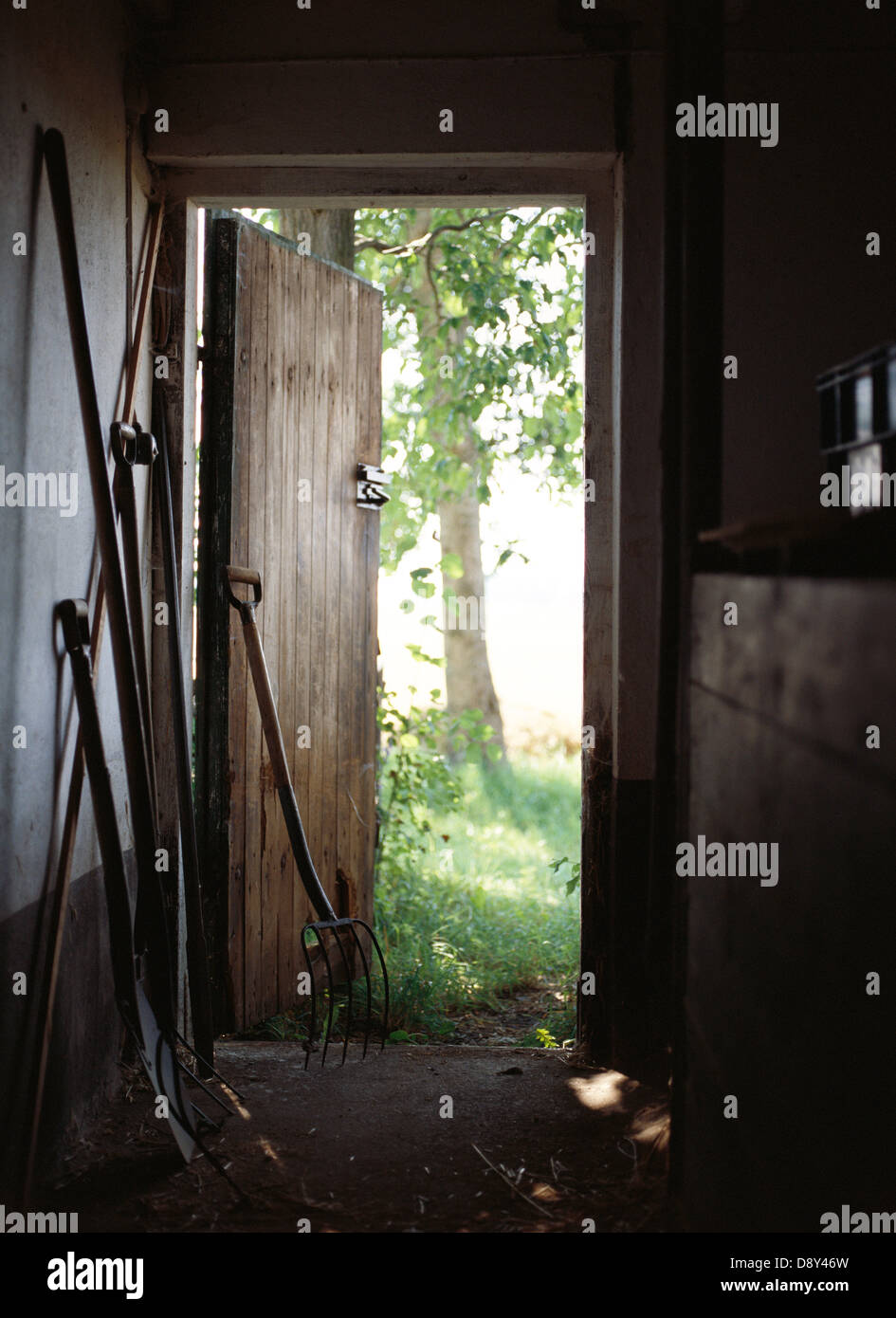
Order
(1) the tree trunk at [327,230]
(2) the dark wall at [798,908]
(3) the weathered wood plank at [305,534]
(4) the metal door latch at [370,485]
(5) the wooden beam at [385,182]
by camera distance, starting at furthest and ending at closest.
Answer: (1) the tree trunk at [327,230]
(4) the metal door latch at [370,485]
(3) the weathered wood plank at [305,534]
(5) the wooden beam at [385,182]
(2) the dark wall at [798,908]

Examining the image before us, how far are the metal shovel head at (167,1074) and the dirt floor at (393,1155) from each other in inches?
2.8

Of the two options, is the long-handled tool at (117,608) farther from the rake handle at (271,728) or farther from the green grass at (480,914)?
the green grass at (480,914)

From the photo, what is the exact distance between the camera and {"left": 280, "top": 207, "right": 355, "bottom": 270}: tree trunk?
4480 mm

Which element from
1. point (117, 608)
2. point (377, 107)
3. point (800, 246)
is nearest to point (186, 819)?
point (117, 608)

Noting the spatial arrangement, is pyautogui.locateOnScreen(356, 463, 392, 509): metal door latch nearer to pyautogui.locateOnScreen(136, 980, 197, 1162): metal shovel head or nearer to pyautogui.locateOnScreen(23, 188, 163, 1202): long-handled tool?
pyautogui.locateOnScreen(23, 188, 163, 1202): long-handled tool

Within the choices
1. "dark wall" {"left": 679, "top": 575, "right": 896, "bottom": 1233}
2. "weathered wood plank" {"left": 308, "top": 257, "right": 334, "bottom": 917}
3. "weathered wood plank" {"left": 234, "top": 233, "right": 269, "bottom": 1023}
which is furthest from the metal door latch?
"dark wall" {"left": 679, "top": 575, "right": 896, "bottom": 1233}

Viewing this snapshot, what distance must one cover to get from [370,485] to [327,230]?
1418mm

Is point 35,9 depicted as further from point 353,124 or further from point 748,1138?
point 748,1138

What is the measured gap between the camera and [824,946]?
1383 millimetres

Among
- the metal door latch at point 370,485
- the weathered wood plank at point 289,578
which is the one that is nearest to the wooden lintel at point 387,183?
the weathered wood plank at point 289,578

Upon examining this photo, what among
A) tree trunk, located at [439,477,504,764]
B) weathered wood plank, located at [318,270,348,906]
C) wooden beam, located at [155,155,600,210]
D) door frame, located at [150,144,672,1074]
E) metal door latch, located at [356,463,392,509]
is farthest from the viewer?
tree trunk, located at [439,477,504,764]

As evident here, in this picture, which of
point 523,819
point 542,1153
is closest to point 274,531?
point 542,1153

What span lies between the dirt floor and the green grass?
651 mm

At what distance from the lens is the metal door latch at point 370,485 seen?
3.79 meters
